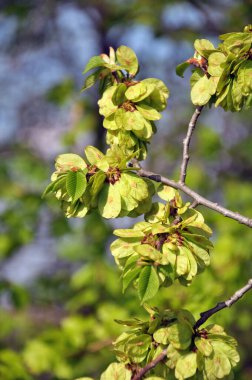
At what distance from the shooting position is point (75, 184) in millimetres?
1416

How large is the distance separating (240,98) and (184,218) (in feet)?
1.04

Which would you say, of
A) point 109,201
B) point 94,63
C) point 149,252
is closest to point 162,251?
point 149,252

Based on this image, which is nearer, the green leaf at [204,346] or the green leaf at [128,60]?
the green leaf at [204,346]

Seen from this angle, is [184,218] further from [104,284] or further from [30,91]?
[30,91]

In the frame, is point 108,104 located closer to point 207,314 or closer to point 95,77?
point 95,77

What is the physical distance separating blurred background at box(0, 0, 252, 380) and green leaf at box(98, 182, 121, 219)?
1458 millimetres

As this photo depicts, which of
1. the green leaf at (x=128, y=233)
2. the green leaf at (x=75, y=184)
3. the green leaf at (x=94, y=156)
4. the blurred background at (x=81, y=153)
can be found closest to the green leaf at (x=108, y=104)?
the green leaf at (x=94, y=156)

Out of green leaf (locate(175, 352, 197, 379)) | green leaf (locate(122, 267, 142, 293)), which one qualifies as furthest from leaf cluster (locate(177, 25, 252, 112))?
green leaf (locate(175, 352, 197, 379))

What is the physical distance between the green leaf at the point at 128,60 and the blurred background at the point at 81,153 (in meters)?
1.46

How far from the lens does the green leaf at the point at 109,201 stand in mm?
1430

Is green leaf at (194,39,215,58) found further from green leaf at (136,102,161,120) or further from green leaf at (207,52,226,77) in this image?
green leaf at (136,102,161,120)

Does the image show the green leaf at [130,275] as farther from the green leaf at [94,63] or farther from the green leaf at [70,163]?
the green leaf at [94,63]

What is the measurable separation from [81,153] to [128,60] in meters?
4.78

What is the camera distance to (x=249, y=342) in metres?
7.19
